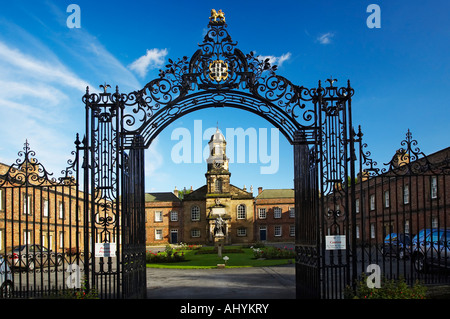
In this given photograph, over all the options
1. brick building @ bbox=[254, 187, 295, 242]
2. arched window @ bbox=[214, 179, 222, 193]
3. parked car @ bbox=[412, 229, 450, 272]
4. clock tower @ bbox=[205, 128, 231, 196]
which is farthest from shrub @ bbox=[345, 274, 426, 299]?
brick building @ bbox=[254, 187, 295, 242]

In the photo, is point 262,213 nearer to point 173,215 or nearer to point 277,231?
point 277,231

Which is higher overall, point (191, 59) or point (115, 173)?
point (191, 59)

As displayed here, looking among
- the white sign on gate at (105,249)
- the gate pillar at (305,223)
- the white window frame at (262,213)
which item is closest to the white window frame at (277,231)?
the white window frame at (262,213)

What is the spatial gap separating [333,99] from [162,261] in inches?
708

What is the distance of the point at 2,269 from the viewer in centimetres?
947

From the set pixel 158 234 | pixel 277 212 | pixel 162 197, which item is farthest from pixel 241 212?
pixel 162 197

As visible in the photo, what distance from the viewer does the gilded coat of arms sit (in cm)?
911

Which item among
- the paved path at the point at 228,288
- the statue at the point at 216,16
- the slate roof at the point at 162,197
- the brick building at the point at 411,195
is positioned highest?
the statue at the point at 216,16

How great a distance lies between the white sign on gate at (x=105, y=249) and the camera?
8.39 m

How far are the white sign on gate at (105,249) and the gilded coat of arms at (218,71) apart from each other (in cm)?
410

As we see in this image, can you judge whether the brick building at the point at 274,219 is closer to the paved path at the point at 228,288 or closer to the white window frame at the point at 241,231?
the white window frame at the point at 241,231

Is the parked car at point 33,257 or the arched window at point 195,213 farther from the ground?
the parked car at point 33,257
